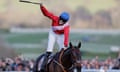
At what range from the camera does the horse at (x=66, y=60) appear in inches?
495

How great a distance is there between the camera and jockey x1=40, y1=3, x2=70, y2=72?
45.2 ft

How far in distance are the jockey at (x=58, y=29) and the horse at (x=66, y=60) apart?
0.95 feet

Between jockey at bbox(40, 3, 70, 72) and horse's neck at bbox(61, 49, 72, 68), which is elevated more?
jockey at bbox(40, 3, 70, 72)

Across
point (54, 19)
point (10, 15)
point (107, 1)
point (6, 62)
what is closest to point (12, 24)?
point (10, 15)

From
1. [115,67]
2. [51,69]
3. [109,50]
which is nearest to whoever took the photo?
[51,69]

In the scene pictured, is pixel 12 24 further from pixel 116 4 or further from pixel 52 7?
pixel 116 4

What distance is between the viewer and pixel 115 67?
20422 millimetres

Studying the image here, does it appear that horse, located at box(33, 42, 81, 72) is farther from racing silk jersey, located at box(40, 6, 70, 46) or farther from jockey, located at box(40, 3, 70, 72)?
racing silk jersey, located at box(40, 6, 70, 46)

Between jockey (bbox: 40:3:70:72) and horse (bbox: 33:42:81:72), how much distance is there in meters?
0.29

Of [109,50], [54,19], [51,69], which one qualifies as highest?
[54,19]

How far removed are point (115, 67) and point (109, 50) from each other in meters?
7.42

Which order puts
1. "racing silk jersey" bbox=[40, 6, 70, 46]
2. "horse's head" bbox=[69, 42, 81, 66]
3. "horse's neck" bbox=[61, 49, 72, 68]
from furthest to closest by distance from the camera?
"racing silk jersey" bbox=[40, 6, 70, 46] < "horse's neck" bbox=[61, 49, 72, 68] < "horse's head" bbox=[69, 42, 81, 66]

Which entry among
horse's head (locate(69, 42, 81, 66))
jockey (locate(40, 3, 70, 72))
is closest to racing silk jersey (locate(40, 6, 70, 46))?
jockey (locate(40, 3, 70, 72))

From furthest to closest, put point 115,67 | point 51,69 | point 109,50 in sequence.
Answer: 1. point 109,50
2. point 115,67
3. point 51,69
